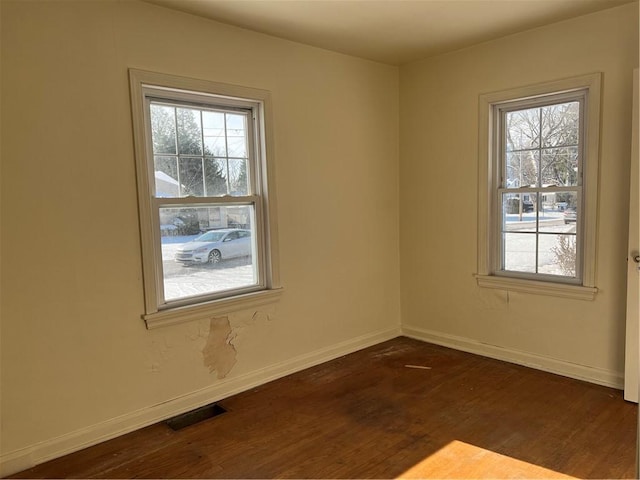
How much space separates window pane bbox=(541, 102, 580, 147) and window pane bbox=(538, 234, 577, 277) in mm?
729

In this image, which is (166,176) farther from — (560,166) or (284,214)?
(560,166)

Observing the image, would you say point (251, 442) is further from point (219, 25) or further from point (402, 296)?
point (219, 25)

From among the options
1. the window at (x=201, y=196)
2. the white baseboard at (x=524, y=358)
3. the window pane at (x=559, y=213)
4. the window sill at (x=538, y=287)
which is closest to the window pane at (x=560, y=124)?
the window pane at (x=559, y=213)

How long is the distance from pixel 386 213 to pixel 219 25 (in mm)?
2259

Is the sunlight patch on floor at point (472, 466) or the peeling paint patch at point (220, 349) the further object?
the peeling paint patch at point (220, 349)

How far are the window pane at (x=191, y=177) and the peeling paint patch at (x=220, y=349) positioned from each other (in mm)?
906

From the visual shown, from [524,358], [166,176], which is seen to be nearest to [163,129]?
[166,176]

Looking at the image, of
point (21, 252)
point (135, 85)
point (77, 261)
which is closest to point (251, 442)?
point (77, 261)

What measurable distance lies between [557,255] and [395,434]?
197cm

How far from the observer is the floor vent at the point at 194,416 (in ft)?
10.0

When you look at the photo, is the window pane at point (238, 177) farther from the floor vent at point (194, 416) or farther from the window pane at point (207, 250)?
the floor vent at point (194, 416)

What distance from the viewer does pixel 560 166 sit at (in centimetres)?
364

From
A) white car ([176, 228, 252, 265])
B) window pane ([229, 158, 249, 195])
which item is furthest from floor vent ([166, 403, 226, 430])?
window pane ([229, 158, 249, 195])

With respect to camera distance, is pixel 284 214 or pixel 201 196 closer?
pixel 201 196
